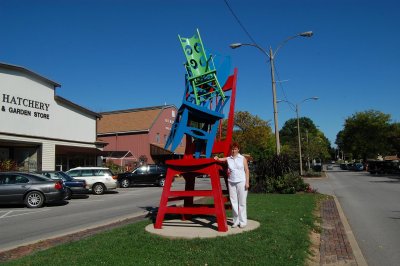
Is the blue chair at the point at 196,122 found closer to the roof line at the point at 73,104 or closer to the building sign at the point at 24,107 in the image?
the building sign at the point at 24,107

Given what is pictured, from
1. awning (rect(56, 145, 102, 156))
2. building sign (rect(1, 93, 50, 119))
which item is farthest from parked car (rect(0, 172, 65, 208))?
awning (rect(56, 145, 102, 156))

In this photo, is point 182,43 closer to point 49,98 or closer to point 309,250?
point 309,250

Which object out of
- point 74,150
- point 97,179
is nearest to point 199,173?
point 97,179

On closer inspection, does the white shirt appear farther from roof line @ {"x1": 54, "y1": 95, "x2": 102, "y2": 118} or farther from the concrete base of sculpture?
roof line @ {"x1": 54, "y1": 95, "x2": 102, "y2": 118}

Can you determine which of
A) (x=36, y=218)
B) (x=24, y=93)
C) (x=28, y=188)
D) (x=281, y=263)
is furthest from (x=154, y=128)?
(x=281, y=263)

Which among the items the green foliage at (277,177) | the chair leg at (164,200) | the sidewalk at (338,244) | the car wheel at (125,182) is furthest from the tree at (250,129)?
the chair leg at (164,200)

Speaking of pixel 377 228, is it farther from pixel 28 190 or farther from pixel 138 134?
pixel 138 134

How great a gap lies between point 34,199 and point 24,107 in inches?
557

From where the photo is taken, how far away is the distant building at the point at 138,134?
47.1 meters

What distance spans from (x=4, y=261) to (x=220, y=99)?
530cm

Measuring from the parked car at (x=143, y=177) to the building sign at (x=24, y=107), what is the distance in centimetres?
712

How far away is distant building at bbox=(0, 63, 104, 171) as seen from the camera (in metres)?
27.9

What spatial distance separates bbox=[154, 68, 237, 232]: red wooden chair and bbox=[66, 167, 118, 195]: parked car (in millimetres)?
15307

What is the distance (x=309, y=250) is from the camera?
23.3 feet
